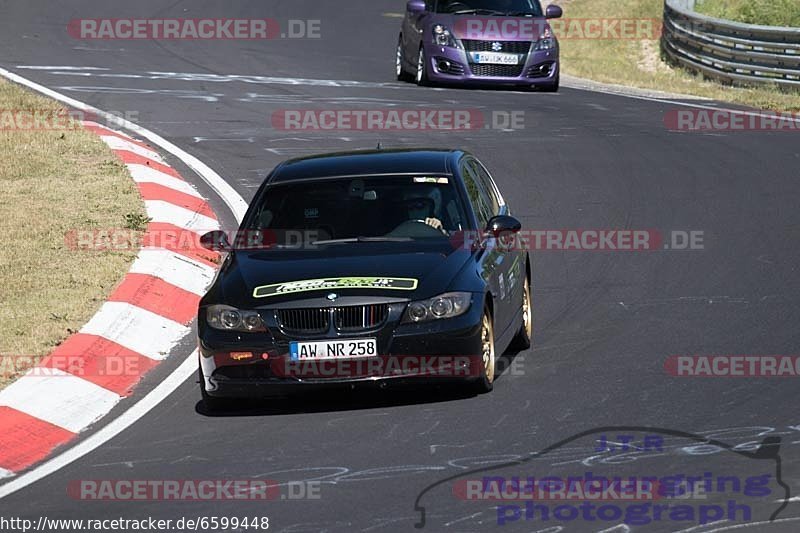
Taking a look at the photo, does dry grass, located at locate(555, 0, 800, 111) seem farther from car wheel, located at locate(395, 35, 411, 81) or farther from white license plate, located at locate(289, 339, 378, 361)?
white license plate, located at locate(289, 339, 378, 361)

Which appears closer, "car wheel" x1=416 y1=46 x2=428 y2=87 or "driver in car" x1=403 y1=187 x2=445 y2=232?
"driver in car" x1=403 y1=187 x2=445 y2=232

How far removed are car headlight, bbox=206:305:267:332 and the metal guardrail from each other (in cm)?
1711

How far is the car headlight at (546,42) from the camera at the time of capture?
2458 cm

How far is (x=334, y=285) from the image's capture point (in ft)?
31.2

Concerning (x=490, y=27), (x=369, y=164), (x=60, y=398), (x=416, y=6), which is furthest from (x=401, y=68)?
(x=60, y=398)

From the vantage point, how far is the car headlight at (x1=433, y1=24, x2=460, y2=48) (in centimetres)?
2461

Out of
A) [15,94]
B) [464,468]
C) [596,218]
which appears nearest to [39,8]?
[15,94]

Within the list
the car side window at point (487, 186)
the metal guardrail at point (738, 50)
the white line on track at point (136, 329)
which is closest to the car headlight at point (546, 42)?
the metal guardrail at point (738, 50)

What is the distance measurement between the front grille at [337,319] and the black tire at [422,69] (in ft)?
51.5

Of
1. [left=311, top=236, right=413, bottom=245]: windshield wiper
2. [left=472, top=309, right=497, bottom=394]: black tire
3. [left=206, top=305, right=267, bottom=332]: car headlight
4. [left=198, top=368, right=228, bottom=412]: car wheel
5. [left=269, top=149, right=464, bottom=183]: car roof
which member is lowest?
[left=198, top=368, right=228, bottom=412]: car wheel

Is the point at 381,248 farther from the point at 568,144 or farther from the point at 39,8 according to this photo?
the point at 39,8

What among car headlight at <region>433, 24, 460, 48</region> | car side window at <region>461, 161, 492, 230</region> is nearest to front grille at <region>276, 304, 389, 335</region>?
car side window at <region>461, 161, 492, 230</region>

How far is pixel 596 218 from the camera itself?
51.2ft

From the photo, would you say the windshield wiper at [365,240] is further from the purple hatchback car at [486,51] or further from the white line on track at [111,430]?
the purple hatchback car at [486,51]
